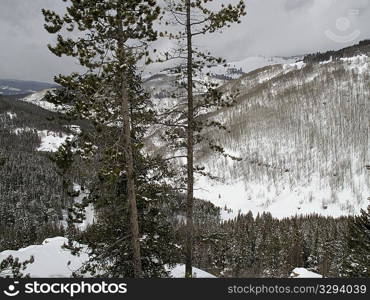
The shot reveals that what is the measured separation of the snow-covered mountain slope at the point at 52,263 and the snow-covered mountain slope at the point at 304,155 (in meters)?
89.2

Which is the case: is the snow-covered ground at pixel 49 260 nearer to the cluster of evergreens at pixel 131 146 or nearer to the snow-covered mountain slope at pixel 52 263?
the snow-covered mountain slope at pixel 52 263

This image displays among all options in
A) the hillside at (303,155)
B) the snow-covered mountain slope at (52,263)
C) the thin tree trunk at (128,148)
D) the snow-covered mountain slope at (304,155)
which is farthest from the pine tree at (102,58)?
the snow-covered mountain slope at (304,155)

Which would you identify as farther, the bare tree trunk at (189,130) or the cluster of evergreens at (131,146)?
the bare tree trunk at (189,130)

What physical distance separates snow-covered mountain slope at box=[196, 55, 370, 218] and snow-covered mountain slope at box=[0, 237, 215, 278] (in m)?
89.2

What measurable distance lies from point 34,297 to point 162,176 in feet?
20.3

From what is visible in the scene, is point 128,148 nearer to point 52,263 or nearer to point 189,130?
point 189,130

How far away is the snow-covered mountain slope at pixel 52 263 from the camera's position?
60.1ft

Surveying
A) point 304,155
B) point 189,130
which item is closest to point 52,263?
point 189,130

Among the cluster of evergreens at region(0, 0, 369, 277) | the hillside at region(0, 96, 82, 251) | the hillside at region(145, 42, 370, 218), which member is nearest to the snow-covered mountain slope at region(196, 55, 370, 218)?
the hillside at region(145, 42, 370, 218)

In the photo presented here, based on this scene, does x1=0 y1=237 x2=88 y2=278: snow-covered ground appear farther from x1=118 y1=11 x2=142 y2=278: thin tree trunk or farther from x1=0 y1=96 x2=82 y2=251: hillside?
x1=0 y1=96 x2=82 y2=251: hillside

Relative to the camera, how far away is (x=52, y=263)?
65.8 ft

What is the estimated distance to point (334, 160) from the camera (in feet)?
420

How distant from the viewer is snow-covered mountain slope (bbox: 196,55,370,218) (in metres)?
113

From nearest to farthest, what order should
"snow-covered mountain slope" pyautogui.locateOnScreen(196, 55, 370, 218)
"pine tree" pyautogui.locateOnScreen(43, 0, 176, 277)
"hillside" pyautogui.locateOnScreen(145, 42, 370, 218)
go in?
1. "pine tree" pyautogui.locateOnScreen(43, 0, 176, 277)
2. "hillside" pyautogui.locateOnScreen(145, 42, 370, 218)
3. "snow-covered mountain slope" pyautogui.locateOnScreen(196, 55, 370, 218)
